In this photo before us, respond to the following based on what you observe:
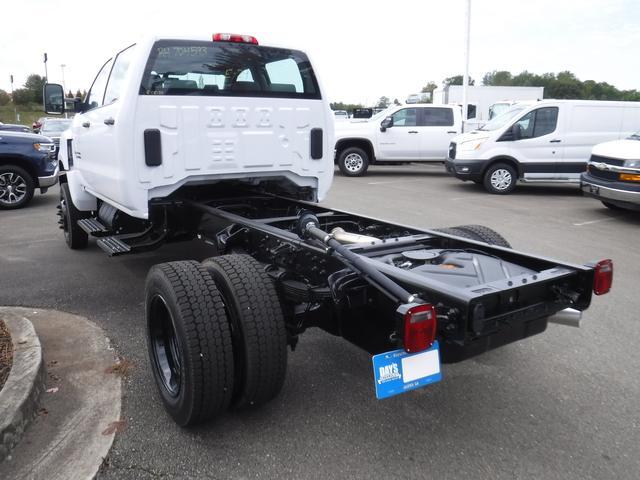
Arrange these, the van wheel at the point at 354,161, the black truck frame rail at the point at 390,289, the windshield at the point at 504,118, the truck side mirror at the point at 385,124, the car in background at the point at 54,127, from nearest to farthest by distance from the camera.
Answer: the black truck frame rail at the point at 390,289, the windshield at the point at 504,118, the truck side mirror at the point at 385,124, the van wheel at the point at 354,161, the car in background at the point at 54,127

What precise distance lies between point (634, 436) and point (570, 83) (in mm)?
72126

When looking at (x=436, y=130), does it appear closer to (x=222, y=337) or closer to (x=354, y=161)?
(x=354, y=161)

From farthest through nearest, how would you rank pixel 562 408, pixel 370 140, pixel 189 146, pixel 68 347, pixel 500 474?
pixel 370 140 < pixel 189 146 < pixel 68 347 < pixel 562 408 < pixel 500 474

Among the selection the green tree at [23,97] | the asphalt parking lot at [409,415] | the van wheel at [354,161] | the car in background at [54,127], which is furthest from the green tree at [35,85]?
the asphalt parking lot at [409,415]

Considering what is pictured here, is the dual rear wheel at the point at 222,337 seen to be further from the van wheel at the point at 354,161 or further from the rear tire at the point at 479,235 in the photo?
the van wheel at the point at 354,161

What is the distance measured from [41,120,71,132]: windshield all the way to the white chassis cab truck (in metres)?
13.9

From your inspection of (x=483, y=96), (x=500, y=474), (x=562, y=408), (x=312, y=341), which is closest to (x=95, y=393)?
(x=312, y=341)

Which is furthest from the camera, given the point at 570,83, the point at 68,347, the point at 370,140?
the point at 570,83

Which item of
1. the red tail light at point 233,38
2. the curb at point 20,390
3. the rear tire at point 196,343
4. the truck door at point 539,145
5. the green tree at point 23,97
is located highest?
the green tree at point 23,97

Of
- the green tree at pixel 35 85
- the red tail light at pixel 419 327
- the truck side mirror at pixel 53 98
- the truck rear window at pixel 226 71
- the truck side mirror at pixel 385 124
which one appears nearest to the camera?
the red tail light at pixel 419 327

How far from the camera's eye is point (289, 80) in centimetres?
477

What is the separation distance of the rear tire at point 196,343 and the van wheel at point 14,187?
870cm

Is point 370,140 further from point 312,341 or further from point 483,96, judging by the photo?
point 483,96

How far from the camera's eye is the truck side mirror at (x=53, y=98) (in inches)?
235
